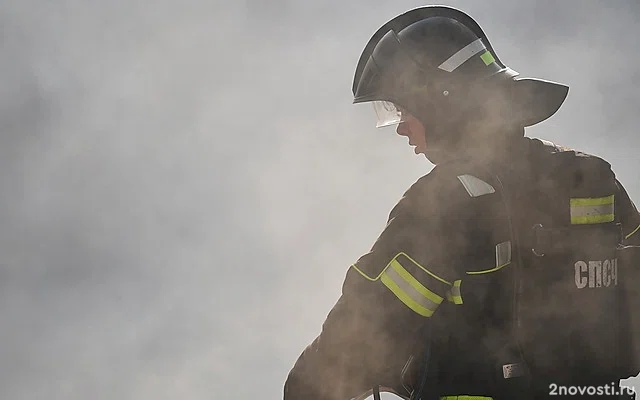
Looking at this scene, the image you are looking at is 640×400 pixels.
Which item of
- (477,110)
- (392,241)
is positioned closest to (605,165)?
(477,110)

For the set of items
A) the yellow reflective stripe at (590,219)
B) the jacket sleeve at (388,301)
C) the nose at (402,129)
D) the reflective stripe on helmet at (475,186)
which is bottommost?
the jacket sleeve at (388,301)

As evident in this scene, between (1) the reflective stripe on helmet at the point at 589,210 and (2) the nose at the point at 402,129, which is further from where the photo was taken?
(2) the nose at the point at 402,129

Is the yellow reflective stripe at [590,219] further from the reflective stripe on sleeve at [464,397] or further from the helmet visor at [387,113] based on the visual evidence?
the helmet visor at [387,113]

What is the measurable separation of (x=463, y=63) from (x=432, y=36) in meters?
0.11

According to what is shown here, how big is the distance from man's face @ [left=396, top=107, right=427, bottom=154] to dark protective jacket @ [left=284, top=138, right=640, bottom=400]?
234 mm

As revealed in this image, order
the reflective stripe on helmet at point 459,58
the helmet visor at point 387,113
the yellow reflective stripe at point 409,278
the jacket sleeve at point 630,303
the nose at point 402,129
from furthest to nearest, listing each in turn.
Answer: the helmet visor at point 387,113 < the nose at point 402,129 < the reflective stripe on helmet at point 459,58 < the jacket sleeve at point 630,303 < the yellow reflective stripe at point 409,278

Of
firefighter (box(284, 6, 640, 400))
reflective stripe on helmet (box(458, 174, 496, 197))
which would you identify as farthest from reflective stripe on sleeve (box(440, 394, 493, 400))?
reflective stripe on helmet (box(458, 174, 496, 197))

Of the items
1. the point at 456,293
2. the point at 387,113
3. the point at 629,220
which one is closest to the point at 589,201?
the point at 629,220

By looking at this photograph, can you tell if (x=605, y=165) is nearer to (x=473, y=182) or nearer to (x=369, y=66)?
(x=473, y=182)

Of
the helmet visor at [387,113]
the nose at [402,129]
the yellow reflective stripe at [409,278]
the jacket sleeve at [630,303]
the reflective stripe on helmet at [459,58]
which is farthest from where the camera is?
the helmet visor at [387,113]

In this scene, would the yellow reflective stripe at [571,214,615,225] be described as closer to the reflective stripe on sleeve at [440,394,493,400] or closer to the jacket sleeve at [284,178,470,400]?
the jacket sleeve at [284,178,470,400]

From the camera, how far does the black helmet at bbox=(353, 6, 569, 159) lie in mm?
1677

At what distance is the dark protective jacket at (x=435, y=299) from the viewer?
4.90 ft

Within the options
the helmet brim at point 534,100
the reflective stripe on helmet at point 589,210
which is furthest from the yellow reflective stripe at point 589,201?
the helmet brim at point 534,100
